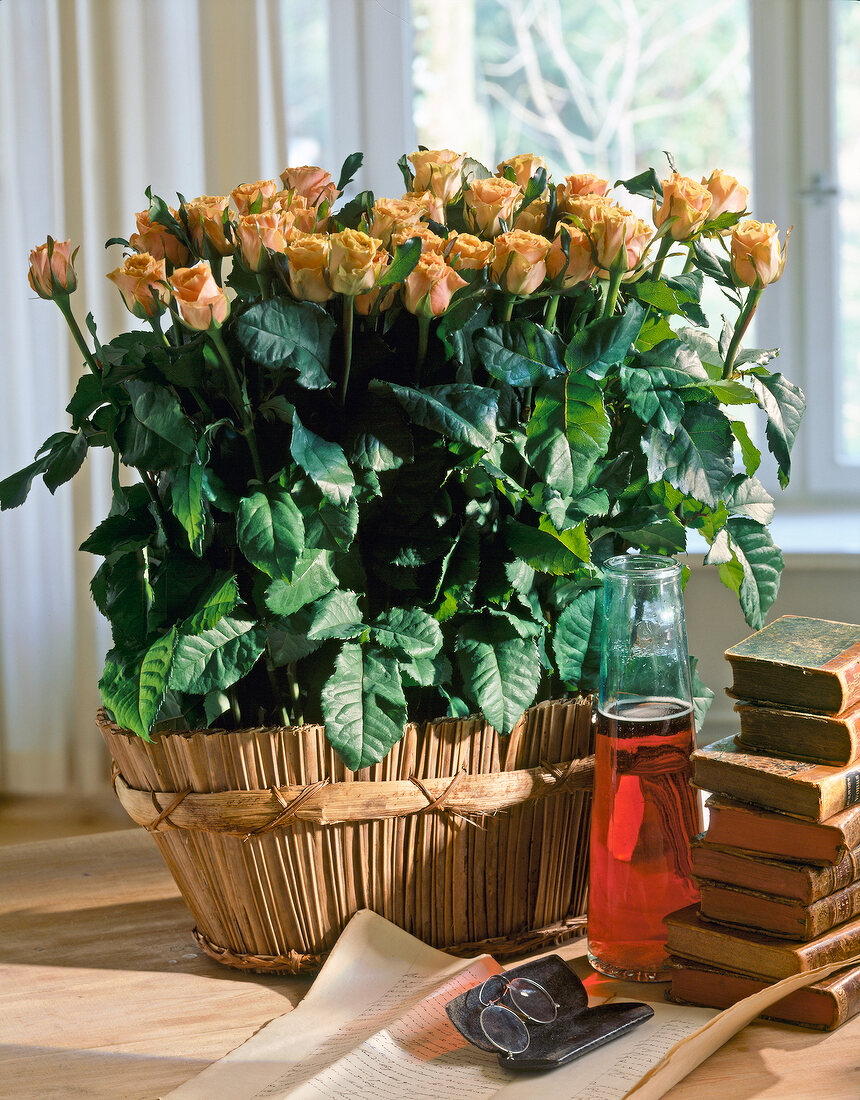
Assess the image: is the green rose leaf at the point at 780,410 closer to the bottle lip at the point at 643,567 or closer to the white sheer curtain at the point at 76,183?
the bottle lip at the point at 643,567

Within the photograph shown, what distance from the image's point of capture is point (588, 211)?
2.12ft

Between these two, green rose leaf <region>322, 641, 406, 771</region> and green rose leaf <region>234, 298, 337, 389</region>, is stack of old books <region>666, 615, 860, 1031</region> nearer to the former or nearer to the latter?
green rose leaf <region>322, 641, 406, 771</region>

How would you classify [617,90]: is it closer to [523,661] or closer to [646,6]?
[646,6]

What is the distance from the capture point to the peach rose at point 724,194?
71 centimetres

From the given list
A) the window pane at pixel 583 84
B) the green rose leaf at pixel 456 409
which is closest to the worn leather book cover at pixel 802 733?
the green rose leaf at pixel 456 409

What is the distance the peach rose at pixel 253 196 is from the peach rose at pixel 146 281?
70mm

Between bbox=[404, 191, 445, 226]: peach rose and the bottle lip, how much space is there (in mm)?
234

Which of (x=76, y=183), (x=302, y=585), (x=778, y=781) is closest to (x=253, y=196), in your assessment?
(x=302, y=585)

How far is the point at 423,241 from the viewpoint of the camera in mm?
622

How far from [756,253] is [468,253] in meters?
0.17

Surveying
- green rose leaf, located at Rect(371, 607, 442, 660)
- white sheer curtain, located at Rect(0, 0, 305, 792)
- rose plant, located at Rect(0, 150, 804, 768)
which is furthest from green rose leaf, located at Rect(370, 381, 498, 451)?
white sheer curtain, located at Rect(0, 0, 305, 792)

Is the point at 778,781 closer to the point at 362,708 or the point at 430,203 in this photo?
the point at 362,708

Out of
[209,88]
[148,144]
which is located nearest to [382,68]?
[209,88]

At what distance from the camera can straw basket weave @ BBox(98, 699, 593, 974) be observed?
2.16 feet
